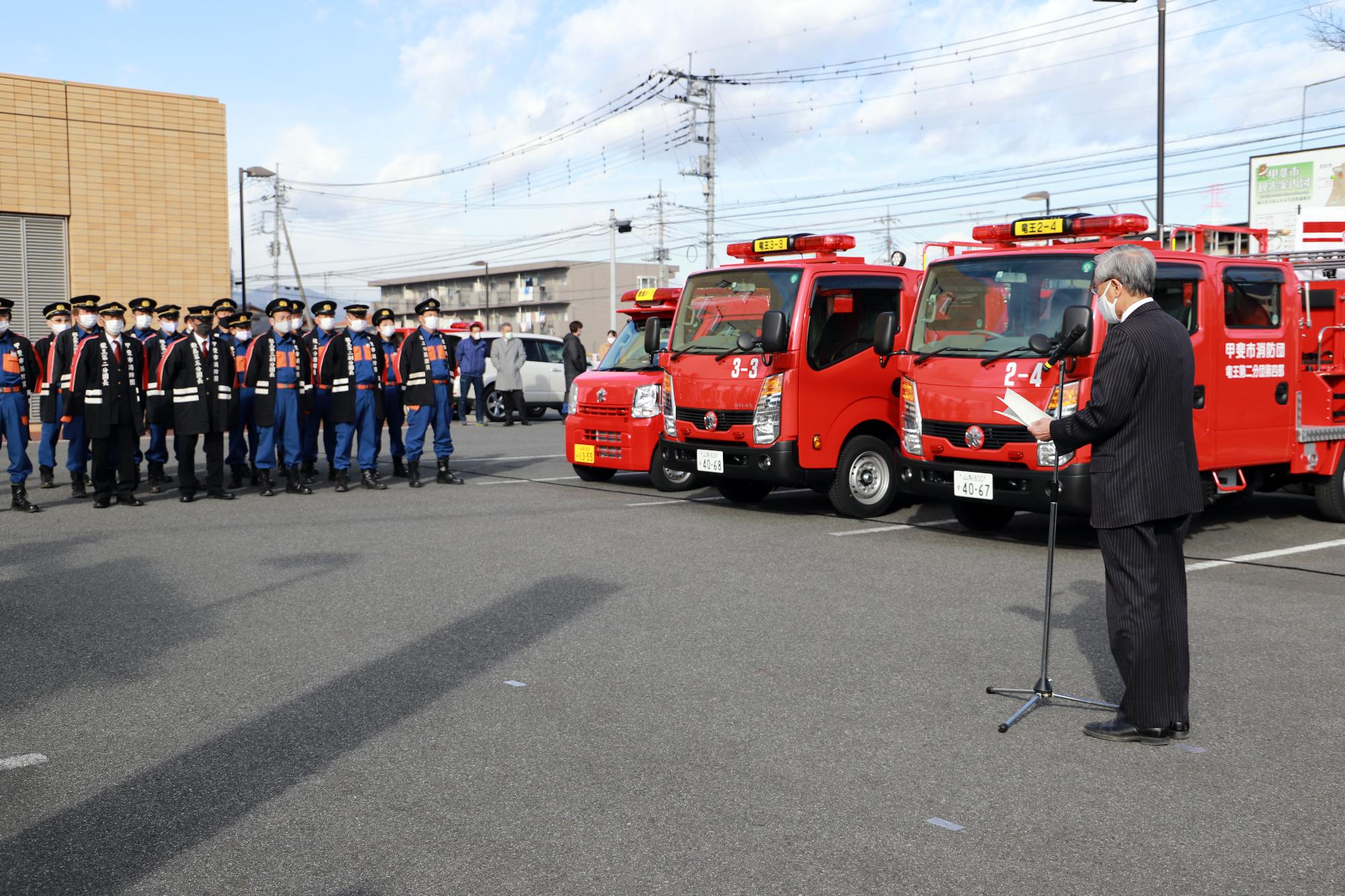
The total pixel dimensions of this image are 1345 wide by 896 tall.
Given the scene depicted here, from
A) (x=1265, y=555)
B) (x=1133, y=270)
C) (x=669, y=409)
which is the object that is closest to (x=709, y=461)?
(x=669, y=409)

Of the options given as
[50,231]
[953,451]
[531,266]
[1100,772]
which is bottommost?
[1100,772]

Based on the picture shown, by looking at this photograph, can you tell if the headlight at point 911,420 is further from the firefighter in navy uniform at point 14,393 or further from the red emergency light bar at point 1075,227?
the firefighter in navy uniform at point 14,393

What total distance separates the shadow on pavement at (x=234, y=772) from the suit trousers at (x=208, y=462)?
680cm

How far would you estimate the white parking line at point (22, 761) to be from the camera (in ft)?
15.2

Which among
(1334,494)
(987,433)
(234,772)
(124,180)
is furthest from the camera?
(124,180)

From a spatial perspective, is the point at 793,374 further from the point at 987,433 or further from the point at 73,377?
the point at 73,377

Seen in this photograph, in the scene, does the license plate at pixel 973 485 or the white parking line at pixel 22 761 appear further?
the license plate at pixel 973 485

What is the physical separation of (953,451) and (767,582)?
2335 mm

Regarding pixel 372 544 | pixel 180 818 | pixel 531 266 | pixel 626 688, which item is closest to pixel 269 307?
pixel 372 544

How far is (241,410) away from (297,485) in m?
1.34

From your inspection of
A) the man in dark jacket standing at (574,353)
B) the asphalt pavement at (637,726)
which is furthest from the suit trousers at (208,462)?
the man in dark jacket standing at (574,353)

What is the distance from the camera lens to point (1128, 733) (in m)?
4.99

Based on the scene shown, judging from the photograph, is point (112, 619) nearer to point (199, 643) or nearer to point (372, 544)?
point (199, 643)

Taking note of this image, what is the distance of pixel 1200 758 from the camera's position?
4789 millimetres
